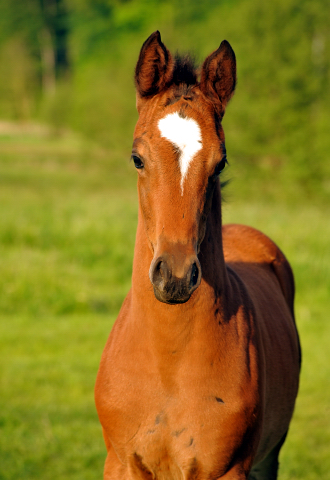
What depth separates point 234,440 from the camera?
90.7 inches

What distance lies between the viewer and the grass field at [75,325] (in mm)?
4449

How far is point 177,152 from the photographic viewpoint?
6.96ft

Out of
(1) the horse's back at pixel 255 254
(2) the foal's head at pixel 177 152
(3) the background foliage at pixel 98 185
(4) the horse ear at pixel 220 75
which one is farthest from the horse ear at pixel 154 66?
(1) the horse's back at pixel 255 254

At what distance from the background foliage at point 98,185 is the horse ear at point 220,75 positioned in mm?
412

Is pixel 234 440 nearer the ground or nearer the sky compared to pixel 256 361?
nearer the ground

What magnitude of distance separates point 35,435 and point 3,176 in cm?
2576

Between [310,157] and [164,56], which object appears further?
[310,157]

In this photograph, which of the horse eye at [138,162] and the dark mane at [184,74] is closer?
the horse eye at [138,162]

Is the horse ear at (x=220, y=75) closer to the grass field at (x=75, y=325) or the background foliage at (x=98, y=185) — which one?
the background foliage at (x=98, y=185)

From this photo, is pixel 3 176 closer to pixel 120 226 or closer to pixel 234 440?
pixel 120 226

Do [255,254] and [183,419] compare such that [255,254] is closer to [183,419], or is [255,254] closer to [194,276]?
[183,419]

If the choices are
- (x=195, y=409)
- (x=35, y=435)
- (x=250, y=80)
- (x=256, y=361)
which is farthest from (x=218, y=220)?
(x=250, y=80)

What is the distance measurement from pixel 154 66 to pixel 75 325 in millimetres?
5152

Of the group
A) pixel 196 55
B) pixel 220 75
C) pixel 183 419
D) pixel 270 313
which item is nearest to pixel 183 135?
pixel 220 75
